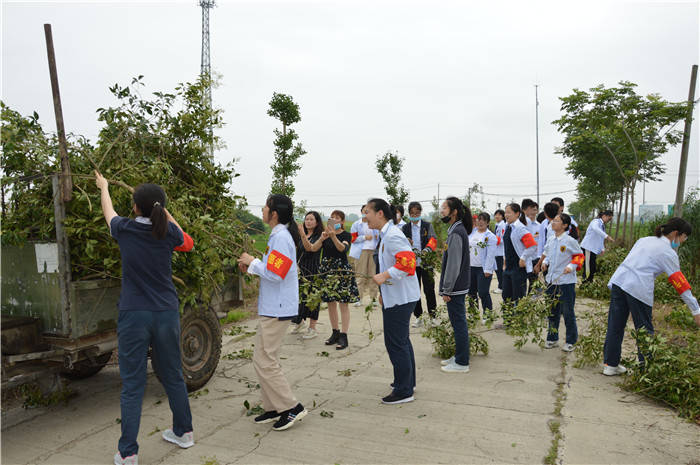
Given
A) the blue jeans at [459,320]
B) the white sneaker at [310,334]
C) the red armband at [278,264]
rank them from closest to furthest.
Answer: the red armband at [278,264] < the blue jeans at [459,320] < the white sneaker at [310,334]

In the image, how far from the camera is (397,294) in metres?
4.53

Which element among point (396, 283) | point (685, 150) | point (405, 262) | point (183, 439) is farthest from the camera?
point (685, 150)

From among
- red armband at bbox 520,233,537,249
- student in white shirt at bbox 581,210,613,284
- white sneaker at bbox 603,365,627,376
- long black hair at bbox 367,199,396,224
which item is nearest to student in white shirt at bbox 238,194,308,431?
long black hair at bbox 367,199,396,224

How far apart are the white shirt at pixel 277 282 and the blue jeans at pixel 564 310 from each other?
379 centimetres

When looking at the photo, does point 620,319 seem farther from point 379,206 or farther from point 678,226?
point 379,206

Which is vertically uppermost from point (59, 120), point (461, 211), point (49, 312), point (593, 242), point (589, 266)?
point (59, 120)

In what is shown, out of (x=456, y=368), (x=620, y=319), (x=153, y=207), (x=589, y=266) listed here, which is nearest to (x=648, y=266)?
(x=620, y=319)

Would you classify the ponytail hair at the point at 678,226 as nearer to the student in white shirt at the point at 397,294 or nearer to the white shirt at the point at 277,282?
the student in white shirt at the point at 397,294

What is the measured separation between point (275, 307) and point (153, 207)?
50.2 inches

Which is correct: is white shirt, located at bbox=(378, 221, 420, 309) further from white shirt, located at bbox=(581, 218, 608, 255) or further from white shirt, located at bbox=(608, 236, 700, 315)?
white shirt, located at bbox=(581, 218, 608, 255)

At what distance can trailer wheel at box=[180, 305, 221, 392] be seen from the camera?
483 centimetres

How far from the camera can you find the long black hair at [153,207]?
341cm

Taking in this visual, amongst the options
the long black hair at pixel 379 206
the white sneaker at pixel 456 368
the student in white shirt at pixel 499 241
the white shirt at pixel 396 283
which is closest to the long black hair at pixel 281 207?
the long black hair at pixel 379 206

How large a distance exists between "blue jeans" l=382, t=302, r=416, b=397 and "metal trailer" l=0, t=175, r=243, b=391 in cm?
246
